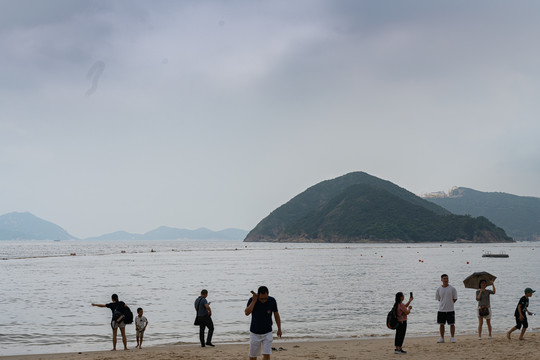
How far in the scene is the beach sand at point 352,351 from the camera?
15.4m

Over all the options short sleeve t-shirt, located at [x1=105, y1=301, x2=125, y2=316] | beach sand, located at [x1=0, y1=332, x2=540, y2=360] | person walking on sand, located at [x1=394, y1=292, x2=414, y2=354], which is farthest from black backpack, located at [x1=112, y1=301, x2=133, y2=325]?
person walking on sand, located at [x1=394, y1=292, x2=414, y2=354]

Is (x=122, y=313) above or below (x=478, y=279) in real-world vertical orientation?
below

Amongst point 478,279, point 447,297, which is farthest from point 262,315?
point 478,279

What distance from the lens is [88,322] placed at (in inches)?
988

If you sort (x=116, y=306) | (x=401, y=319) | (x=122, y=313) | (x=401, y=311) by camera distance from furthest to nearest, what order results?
1. (x=122, y=313)
2. (x=116, y=306)
3. (x=401, y=319)
4. (x=401, y=311)

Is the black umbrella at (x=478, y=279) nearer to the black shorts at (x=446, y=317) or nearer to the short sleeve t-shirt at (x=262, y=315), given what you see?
the black shorts at (x=446, y=317)

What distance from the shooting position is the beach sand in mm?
15367

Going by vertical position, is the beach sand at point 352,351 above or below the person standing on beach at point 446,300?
below

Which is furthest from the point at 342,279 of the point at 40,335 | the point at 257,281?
the point at 40,335

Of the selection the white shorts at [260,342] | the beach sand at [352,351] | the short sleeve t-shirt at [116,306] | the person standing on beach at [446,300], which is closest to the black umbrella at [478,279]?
the person standing on beach at [446,300]

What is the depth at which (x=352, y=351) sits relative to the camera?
16656 mm

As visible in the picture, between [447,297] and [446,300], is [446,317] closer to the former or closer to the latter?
[446,300]

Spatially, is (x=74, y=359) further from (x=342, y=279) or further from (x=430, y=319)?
(x=342, y=279)

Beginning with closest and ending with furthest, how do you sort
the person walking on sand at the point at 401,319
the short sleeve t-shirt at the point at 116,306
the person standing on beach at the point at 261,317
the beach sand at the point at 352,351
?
the person standing on beach at the point at 261,317 → the person walking on sand at the point at 401,319 → the beach sand at the point at 352,351 → the short sleeve t-shirt at the point at 116,306
